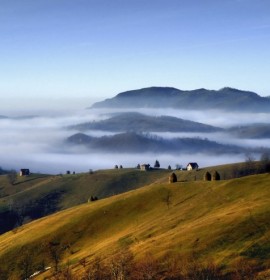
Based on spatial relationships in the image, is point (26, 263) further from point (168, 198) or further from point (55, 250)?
point (168, 198)

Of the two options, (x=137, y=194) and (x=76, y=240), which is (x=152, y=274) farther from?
(x=137, y=194)

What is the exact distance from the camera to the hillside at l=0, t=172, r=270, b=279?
77062 mm

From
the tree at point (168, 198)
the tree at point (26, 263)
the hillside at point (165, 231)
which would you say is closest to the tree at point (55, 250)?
the hillside at point (165, 231)

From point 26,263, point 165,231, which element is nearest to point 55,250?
point 26,263

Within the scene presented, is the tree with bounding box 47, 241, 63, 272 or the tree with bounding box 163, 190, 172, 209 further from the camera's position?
the tree with bounding box 163, 190, 172, 209

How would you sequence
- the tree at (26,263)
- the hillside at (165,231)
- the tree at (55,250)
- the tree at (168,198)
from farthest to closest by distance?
the tree at (168,198), the tree at (55,250), the tree at (26,263), the hillside at (165,231)

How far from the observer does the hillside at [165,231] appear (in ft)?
253

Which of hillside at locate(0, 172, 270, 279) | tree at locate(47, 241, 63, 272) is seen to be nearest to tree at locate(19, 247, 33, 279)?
hillside at locate(0, 172, 270, 279)

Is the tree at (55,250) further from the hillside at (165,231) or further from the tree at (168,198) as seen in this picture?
the tree at (168,198)

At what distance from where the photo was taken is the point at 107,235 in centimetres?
11656

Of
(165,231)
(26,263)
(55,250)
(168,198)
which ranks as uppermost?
(168,198)

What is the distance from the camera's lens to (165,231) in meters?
99.6

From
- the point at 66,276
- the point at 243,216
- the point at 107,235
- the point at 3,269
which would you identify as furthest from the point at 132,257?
the point at 3,269

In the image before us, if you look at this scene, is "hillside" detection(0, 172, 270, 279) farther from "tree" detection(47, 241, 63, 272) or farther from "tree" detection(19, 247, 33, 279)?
"tree" detection(47, 241, 63, 272)
